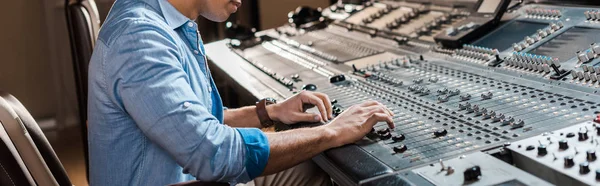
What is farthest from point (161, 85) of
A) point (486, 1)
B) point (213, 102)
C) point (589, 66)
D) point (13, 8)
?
point (13, 8)

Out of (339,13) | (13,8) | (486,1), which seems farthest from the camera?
(13,8)

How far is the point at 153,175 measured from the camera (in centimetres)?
169

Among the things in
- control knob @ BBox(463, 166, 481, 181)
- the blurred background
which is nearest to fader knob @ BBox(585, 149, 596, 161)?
control knob @ BBox(463, 166, 481, 181)

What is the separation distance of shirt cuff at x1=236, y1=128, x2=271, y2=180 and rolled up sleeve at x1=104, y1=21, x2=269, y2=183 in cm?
2

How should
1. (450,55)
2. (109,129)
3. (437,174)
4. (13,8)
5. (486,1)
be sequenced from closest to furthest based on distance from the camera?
(437,174)
(109,129)
(450,55)
(486,1)
(13,8)

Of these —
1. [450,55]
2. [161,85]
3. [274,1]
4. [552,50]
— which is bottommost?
[274,1]

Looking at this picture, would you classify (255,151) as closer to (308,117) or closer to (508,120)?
(308,117)

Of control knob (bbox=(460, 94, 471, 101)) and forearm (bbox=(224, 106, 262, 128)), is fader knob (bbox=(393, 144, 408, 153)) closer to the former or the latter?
control knob (bbox=(460, 94, 471, 101))

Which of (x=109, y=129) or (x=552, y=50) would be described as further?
(x=552, y=50)

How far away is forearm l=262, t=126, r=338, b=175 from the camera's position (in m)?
1.72

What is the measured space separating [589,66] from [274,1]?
426cm

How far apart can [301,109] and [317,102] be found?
8 centimetres

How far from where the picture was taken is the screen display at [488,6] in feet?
9.43

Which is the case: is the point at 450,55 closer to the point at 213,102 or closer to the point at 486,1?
the point at 486,1
